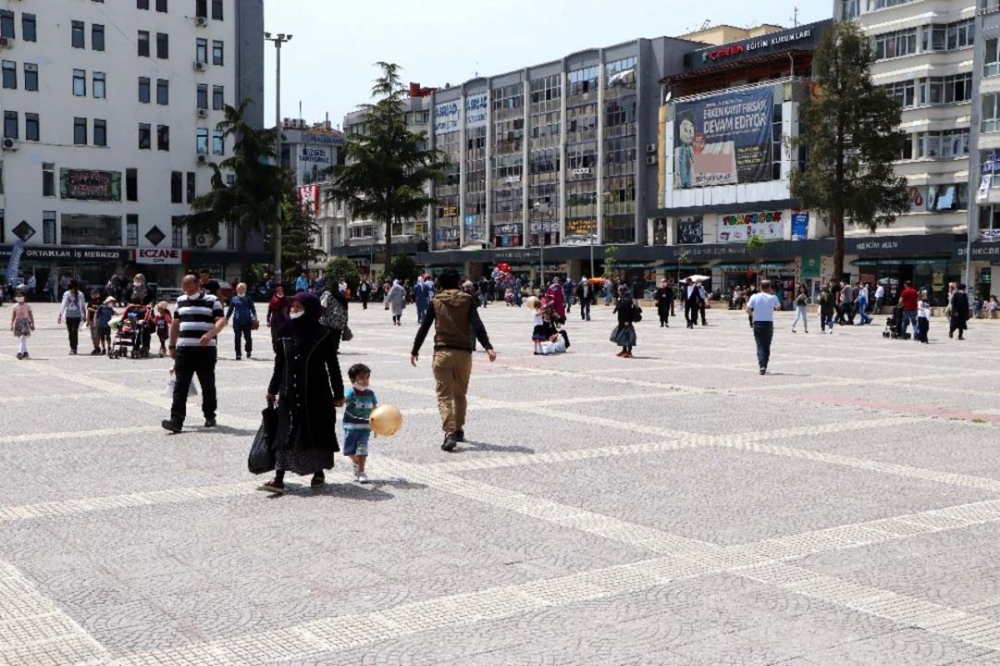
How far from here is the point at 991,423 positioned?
1307 centimetres

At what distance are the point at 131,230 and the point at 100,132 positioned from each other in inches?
242

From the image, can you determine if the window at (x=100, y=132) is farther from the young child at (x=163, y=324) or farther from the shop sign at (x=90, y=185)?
the young child at (x=163, y=324)

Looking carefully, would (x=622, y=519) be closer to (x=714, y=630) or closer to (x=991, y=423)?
(x=714, y=630)

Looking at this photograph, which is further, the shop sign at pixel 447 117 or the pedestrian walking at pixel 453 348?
the shop sign at pixel 447 117

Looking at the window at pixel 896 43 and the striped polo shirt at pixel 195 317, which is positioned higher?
the window at pixel 896 43

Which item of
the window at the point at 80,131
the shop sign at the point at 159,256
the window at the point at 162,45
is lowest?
the shop sign at the point at 159,256

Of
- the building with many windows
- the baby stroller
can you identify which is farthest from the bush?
the baby stroller

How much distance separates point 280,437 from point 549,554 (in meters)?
2.68

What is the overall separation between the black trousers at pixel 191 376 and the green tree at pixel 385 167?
60100mm

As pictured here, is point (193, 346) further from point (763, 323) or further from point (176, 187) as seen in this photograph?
point (176, 187)

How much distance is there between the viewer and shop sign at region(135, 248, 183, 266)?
71938 mm

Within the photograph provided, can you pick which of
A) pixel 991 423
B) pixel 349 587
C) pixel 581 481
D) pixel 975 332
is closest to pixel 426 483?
pixel 581 481

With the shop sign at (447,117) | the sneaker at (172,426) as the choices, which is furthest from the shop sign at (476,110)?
the sneaker at (172,426)

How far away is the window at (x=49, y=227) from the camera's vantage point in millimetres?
69188
